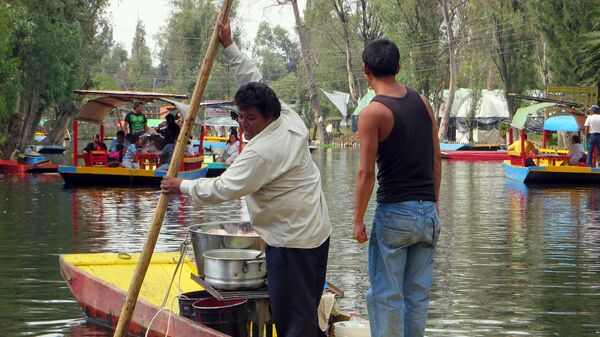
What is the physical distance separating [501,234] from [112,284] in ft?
27.6

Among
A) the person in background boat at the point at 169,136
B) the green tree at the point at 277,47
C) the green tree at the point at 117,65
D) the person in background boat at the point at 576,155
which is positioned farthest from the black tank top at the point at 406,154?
the green tree at the point at 277,47

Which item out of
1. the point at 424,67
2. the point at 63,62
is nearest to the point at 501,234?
the point at 63,62

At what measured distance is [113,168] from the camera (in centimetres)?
2428

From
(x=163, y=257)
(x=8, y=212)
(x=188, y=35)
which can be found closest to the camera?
(x=163, y=257)

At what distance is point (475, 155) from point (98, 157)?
2375 centimetres

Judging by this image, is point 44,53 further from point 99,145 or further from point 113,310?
point 113,310

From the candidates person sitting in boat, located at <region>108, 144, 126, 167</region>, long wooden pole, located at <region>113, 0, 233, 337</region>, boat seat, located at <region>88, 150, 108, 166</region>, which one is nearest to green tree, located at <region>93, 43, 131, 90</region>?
person sitting in boat, located at <region>108, 144, 126, 167</region>

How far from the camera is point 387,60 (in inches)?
233

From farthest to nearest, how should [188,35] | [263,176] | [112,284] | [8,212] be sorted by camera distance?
→ [188,35] → [8,212] → [112,284] → [263,176]

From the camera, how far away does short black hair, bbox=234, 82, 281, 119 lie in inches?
231

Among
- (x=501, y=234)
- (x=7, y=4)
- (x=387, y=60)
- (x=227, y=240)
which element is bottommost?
(x=501, y=234)

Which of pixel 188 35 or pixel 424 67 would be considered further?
pixel 188 35

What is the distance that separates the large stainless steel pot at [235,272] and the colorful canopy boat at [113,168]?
17.7 metres

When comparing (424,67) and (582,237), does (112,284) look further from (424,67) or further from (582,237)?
(424,67)
